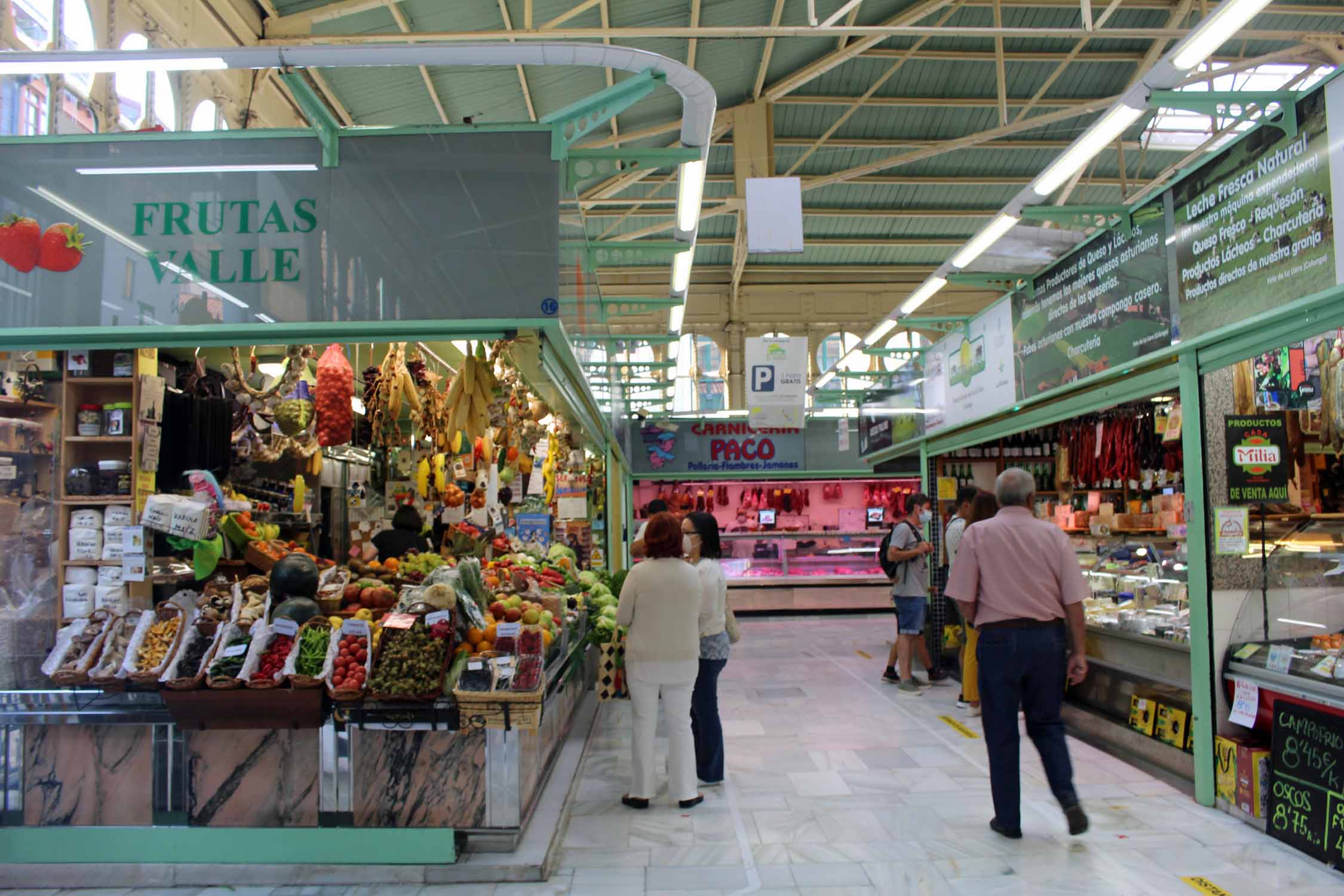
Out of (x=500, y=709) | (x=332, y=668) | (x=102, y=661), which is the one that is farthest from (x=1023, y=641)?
(x=102, y=661)

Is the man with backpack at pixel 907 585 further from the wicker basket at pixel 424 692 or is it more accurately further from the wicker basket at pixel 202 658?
the wicker basket at pixel 202 658

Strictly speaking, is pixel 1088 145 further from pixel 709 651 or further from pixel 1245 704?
pixel 709 651

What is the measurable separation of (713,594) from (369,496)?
530cm

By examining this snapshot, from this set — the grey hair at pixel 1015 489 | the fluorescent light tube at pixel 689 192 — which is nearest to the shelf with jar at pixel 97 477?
the fluorescent light tube at pixel 689 192

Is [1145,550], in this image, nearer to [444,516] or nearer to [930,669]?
[930,669]

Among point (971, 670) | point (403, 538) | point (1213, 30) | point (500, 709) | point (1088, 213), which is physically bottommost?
point (971, 670)

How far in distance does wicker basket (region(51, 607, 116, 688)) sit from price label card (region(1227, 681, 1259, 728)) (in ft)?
17.1

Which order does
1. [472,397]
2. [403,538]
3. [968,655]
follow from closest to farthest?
[472,397] < [968,655] < [403,538]

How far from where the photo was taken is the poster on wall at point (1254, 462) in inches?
186

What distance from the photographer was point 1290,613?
4.69m

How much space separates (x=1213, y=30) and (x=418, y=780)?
14.7ft

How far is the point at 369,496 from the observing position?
9328mm

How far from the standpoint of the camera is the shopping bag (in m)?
7.21

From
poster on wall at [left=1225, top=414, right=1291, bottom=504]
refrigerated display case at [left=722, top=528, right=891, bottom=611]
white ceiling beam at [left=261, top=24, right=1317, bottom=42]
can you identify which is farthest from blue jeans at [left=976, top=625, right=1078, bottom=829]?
refrigerated display case at [left=722, top=528, right=891, bottom=611]
